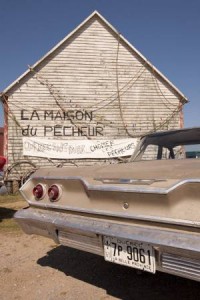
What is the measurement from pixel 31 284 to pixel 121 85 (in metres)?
12.5

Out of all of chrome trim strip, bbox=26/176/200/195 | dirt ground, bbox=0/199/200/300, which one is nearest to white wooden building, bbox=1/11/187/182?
dirt ground, bbox=0/199/200/300

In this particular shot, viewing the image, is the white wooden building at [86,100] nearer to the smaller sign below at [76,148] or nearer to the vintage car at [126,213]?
the smaller sign below at [76,148]

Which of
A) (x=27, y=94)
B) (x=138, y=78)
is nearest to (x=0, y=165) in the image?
(x=27, y=94)

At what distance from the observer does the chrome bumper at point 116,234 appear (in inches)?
95.3

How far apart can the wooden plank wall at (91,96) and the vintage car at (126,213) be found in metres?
10.7

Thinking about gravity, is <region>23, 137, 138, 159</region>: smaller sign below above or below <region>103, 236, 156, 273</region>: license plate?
above

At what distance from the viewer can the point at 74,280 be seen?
12.7 ft

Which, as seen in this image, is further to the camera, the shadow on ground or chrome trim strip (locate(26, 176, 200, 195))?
the shadow on ground

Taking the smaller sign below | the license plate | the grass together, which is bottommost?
the grass

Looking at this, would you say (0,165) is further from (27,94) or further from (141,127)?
(141,127)

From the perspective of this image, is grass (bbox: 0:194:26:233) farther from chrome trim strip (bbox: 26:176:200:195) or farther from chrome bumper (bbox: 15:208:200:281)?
chrome trim strip (bbox: 26:176:200:195)

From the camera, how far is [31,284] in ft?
12.4

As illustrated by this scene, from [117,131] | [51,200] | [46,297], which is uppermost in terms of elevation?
[117,131]

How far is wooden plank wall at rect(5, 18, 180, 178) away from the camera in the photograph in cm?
1427
